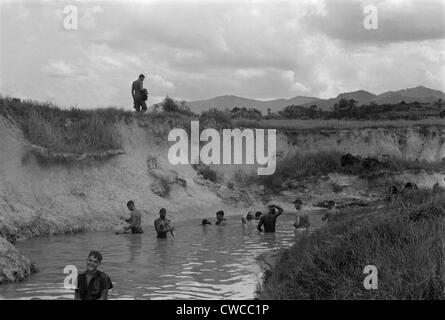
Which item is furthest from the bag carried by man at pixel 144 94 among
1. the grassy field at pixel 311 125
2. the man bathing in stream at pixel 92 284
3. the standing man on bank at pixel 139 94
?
the man bathing in stream at pixel 92 284

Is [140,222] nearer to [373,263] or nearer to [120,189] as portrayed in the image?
[120,189]

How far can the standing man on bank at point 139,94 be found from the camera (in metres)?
22.6

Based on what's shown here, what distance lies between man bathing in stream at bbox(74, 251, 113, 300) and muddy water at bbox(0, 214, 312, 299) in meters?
1.20

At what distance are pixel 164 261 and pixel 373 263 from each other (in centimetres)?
570

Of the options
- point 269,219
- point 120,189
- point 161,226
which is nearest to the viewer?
point 161,226

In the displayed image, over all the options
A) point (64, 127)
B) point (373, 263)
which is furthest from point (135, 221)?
Answer: point (373, 263)

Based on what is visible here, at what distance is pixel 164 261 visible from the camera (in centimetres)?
1238

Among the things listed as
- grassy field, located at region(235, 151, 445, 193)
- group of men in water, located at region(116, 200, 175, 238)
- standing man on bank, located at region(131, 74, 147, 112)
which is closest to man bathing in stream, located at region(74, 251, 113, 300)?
group of men in water, located at region(116, 200, 175, 238)

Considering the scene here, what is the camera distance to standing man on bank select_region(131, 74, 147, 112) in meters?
22.6

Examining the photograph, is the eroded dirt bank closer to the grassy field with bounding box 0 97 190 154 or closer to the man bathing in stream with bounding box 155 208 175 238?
the grassy field with bounding box 0 97 190 154

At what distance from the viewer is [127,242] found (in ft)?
49.7

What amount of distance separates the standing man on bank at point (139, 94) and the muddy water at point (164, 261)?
6.67m
